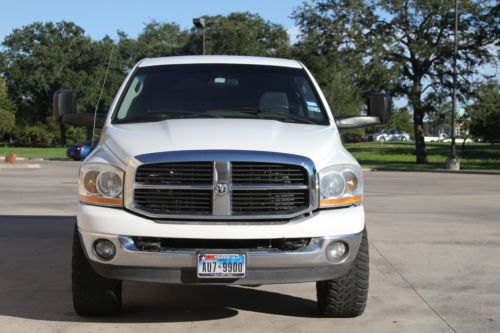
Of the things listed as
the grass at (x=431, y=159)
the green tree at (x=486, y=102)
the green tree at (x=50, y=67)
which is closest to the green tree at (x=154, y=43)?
the green tree at (x=50, y=67)

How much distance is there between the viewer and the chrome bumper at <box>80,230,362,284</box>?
15.0 feet

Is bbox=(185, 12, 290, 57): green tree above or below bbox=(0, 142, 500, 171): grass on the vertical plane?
above

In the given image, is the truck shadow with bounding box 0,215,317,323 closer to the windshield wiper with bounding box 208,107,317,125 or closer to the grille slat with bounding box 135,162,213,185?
the grille slat with bounding box 135,162,213,185

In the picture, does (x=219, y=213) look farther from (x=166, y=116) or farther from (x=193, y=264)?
(x=166, y=116)

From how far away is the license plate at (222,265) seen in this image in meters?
4.57

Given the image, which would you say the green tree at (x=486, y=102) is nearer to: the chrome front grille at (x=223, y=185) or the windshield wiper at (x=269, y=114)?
the windshield wiper at (x=269, y=114)

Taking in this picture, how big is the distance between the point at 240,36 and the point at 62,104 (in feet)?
217

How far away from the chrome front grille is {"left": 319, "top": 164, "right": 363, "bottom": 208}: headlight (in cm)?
10

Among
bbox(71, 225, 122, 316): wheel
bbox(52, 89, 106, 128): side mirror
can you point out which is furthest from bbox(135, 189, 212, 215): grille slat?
bbox(52, 89, 106, 128): side mirror

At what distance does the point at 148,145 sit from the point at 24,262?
11.5 ft

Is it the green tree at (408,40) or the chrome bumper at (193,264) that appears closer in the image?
the chrome bumper at (193,264)

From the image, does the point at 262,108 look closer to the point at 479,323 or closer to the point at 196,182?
the point at 196,182

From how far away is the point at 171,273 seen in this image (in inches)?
181

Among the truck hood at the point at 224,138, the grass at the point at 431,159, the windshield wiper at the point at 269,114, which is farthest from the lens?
the grass at the point at 431,159
